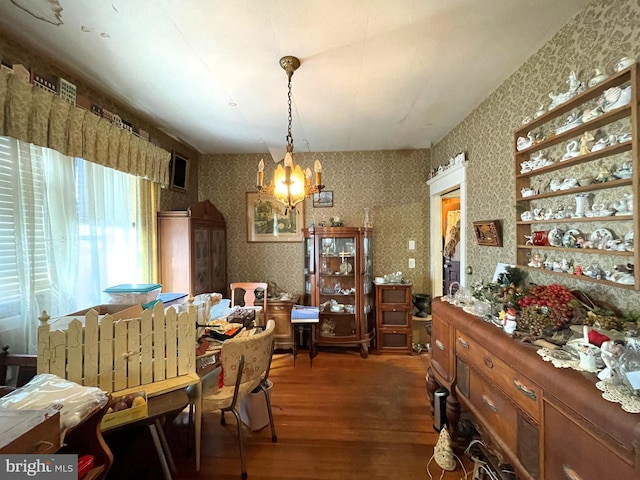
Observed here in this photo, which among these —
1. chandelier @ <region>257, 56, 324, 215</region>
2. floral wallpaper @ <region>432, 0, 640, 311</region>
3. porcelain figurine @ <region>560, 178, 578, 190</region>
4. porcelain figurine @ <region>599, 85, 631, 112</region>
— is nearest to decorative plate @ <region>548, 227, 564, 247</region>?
floral wallpaper @ <region>432, 0, 640, 311</region>

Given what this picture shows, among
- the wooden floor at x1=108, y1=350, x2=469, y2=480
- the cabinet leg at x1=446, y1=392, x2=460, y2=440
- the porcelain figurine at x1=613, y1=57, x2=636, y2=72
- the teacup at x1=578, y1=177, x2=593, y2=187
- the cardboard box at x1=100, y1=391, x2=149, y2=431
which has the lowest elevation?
the wooden floor at x1=108, y1=350, x2=469, y2=480

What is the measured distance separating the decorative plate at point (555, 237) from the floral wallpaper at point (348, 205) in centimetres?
213

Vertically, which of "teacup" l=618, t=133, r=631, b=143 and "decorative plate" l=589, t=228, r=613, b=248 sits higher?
"teacup" l=618, t=133, r=631, b=143

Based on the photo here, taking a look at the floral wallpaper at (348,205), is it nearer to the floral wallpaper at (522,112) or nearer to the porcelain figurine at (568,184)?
the floral wallpaper at (522,112)

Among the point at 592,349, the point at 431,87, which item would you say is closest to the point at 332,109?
the point at 431,87

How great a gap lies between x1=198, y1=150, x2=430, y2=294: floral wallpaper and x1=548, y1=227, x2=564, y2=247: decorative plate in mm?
2134

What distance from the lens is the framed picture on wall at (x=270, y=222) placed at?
3.75 metres

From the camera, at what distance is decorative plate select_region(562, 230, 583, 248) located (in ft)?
4.46

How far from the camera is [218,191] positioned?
3818mm

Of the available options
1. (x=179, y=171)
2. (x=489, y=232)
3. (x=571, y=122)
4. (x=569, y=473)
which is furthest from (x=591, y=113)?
(x=179, y=171)

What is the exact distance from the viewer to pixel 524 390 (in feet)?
3.63

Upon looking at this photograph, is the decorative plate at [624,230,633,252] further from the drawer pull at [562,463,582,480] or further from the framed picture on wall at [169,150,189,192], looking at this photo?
the framed picture on wall at [169,150,189,192]

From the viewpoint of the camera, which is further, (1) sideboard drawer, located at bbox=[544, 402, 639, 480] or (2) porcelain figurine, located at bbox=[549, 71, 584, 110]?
(2) porcelain figurine, located at bbox=[549, 71, 584, 110]

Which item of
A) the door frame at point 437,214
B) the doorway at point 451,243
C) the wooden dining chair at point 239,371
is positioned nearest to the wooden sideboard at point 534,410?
the wooden dining chair at point 239,371
